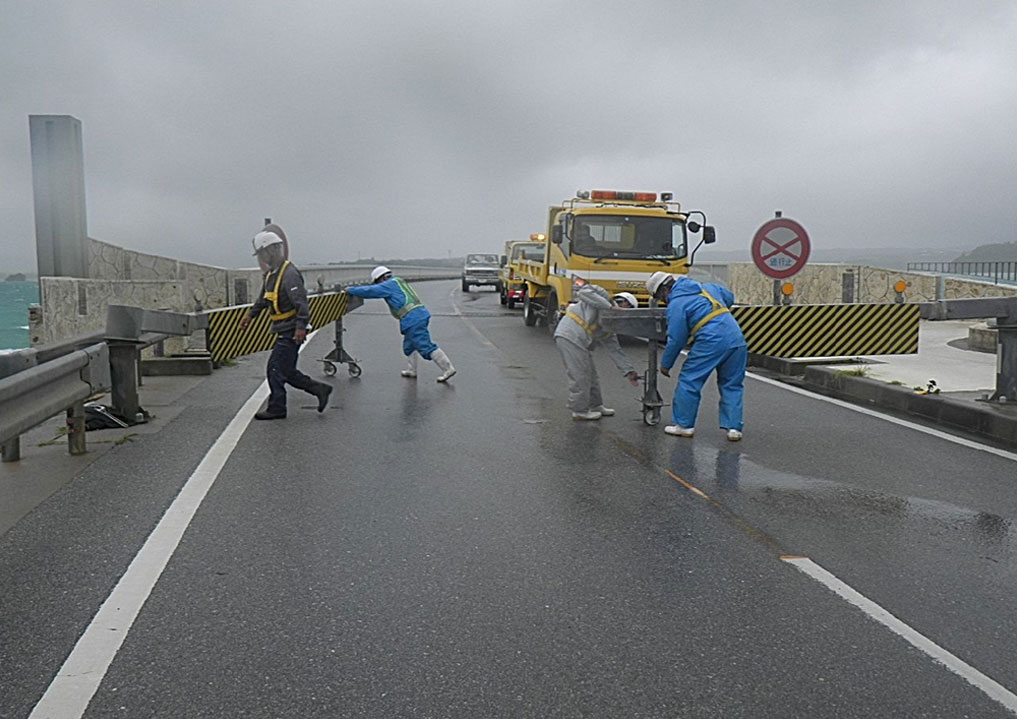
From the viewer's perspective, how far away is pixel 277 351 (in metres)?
9.77

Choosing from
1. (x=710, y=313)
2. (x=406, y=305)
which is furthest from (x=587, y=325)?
(x=406, y=305)

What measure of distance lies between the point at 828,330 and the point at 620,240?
25.6ft

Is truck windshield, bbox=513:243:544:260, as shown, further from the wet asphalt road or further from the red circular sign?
the wet asphalt road

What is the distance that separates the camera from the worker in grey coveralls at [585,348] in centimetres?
982

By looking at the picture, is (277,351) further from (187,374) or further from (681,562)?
(681,562)

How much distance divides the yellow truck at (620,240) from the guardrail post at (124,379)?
10.6 metres

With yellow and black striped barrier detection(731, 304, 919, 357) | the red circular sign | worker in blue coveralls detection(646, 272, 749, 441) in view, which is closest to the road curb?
yellow and black striped barrier detection(731, 304, 919, 357)

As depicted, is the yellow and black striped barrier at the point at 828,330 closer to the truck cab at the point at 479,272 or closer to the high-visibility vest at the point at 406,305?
the high-visibility vest at the point at 406,305

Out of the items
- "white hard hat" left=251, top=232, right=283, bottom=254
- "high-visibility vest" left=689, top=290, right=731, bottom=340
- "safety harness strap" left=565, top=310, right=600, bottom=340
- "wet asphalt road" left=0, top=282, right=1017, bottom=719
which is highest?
"white hard hat" left=251, top=232, right=283, bottom=254

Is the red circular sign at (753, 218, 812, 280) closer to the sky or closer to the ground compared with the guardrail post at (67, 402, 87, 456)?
closer to the sky

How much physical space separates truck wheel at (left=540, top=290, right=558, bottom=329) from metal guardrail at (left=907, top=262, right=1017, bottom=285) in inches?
346

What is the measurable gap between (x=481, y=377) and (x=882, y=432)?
5.54 metres

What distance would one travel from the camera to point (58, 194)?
606 inches

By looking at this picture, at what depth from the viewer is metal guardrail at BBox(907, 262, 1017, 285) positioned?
22078 mm
